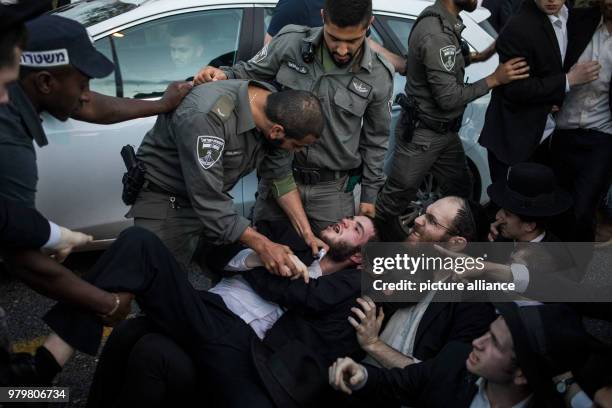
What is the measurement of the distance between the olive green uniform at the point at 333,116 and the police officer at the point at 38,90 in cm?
121

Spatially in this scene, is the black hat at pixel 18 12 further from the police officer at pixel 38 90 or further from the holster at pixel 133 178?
the holster at pixel 133 178

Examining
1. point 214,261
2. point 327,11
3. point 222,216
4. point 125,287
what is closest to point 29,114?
point 125,287

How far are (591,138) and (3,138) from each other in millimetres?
3080

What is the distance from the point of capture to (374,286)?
3.21m

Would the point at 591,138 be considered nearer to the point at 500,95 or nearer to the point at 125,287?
the point at 500,95

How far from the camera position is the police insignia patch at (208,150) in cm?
307

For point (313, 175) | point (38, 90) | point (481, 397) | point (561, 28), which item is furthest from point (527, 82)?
point (38, 90)

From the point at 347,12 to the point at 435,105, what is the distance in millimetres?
1101

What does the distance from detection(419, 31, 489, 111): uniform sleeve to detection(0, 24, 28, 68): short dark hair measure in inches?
94.5

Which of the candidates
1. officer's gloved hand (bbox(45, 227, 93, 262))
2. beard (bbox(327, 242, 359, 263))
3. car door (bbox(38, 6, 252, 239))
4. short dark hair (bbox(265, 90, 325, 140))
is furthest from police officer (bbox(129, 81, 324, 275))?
car door (bbox(38, 6, 252, 239))

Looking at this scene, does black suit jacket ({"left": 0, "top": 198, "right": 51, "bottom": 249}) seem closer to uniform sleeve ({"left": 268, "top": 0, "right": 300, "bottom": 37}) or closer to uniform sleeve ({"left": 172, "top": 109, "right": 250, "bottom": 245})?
uniform sleeve ({"left": 172, "top": 109, "right": 250, "bottom": 245})

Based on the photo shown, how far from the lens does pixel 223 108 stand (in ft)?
10.3

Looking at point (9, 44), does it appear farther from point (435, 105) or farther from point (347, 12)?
point (435, 105)

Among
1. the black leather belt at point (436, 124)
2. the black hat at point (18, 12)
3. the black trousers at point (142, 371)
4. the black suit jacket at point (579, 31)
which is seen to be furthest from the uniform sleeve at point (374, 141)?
the black hat at point (18, 12)
